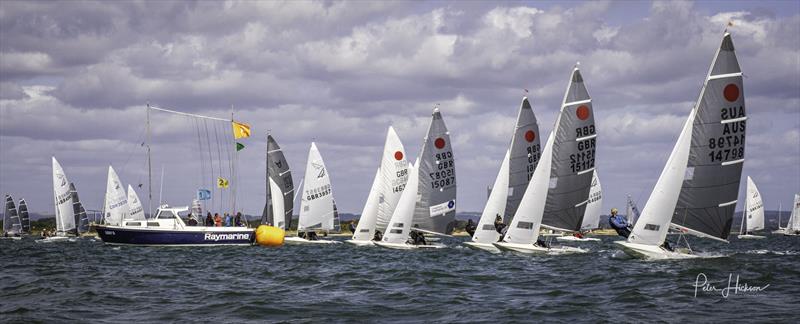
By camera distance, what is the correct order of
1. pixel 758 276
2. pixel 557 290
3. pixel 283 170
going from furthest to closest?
pixel 283 170 < pixel 758 276 < pixel 557 290

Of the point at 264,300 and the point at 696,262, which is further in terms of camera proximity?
the point at 696,262

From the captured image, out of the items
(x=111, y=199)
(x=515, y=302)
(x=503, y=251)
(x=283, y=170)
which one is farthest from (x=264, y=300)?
(x=111, y=199)

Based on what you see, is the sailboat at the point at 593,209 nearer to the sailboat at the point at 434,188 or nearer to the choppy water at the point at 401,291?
the sailboat at the point at 434,188

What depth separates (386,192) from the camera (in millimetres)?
49438

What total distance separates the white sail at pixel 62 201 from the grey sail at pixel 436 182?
49.7 metres

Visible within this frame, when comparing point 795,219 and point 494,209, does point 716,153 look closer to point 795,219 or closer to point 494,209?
point 494,209

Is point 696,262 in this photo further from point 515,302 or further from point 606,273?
point 515,302

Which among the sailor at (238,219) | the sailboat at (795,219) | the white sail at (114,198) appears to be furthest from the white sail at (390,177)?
the sailboat at (795,219)

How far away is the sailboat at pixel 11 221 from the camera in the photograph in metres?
97.2

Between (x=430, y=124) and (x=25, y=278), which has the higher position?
(x=430, y=124)

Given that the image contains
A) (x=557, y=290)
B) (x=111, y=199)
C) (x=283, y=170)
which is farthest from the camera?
(x=111, y=199)

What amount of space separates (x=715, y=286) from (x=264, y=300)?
12320 mm

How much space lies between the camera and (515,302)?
21.5m
